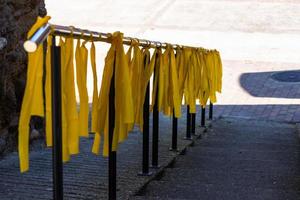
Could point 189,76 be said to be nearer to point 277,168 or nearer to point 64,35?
point 277,168

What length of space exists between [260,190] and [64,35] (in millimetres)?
2219

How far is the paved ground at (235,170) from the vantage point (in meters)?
4.04

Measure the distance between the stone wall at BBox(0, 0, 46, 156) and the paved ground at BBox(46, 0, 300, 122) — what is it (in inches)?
217

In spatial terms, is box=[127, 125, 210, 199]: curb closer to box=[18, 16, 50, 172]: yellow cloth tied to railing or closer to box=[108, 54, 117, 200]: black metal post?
box=[108, 54, 117, 200]: black metal post

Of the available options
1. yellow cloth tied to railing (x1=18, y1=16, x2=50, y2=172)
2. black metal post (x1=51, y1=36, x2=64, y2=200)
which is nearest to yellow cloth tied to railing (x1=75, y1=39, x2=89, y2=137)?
yellow cloth tied to railing (x1=18, y1=16, x2=50, y2=172)

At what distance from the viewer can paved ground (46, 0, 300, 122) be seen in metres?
11.0

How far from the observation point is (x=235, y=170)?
16.9 ft

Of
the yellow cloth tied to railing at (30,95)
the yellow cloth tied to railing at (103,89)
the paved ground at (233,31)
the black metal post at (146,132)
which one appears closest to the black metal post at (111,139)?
the yellow cloth tied to railing at (103,89)

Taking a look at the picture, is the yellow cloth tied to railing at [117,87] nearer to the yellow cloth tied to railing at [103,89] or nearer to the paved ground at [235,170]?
the yellow cloth tied to railing at [103,89]

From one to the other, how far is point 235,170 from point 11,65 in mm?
2221

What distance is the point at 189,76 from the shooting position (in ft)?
18.8

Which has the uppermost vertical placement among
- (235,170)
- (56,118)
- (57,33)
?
(57,33)

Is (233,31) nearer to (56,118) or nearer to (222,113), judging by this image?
(222,113)

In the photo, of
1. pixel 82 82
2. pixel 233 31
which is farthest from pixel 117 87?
pixel 233 31
